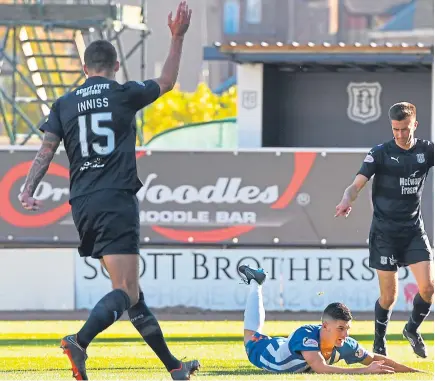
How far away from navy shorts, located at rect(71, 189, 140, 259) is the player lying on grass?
1893 mm

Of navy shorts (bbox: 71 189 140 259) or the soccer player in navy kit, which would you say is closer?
navy shorts (bbox: 71 189 140 259)

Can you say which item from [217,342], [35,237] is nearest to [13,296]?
[35,237]

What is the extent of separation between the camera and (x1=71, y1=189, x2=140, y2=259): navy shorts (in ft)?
28.2

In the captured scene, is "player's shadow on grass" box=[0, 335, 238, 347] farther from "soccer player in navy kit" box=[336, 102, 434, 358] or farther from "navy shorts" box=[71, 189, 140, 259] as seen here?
"navy shorts" box=[71, 189, 140, 259]

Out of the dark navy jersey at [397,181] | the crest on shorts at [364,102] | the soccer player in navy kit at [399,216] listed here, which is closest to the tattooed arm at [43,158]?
the soccer player in navy kit at [399,216]

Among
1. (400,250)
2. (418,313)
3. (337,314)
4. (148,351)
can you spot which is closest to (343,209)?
(337,314)

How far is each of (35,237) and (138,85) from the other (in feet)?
34.0

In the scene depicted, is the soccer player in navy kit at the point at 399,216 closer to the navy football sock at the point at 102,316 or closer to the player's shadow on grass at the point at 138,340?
the player's shadow on grass at the point at 138,340

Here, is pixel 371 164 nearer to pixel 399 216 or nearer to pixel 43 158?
pixel 399 216

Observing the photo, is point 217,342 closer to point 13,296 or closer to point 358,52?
point 13,296

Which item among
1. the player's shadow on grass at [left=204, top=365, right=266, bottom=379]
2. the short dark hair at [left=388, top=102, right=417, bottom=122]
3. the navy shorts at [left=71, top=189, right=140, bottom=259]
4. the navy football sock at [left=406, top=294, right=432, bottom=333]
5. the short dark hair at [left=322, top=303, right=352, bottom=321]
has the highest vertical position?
the short dark hair at [left=388, top=102, right=417, bottom=122]

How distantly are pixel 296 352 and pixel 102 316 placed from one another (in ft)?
7.19

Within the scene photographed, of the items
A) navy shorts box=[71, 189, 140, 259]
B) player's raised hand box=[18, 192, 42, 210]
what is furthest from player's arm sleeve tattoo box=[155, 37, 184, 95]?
player's raised hand box=[18, 192, 42, 210]

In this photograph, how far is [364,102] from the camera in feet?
79.1
